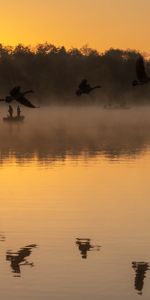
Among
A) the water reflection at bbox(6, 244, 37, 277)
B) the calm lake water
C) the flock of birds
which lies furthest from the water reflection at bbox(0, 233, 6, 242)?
the flock of birds

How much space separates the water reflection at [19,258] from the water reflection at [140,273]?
2779 millimetres

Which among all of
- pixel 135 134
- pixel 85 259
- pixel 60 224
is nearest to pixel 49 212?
pixel 60 224

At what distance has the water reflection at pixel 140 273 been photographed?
873 inches

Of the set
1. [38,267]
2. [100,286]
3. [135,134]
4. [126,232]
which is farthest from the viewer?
[135,134]

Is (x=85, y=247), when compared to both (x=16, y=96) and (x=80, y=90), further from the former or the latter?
(x=16, y=96)

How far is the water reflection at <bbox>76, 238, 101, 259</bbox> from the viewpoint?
25631 millimetres

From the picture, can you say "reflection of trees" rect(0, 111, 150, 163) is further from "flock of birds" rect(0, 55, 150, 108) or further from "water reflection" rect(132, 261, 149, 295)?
"water reflection" rect(132, 261, 149, 295)

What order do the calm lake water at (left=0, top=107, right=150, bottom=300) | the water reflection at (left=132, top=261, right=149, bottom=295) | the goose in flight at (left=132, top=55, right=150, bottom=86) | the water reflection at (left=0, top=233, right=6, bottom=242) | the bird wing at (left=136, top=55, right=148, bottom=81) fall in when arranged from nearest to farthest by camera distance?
the water reflection at (left=132, top=261, right=149, bottom=295) → the calm lake water at (left=0, top=107, right=150, bottom=300) → the goose in flight at (left=132, top=55, right=150, bottom=86) → the bird wing at (left=136, top=55, right=148, bottom=81) → the water reflection at (left=0, top=233, right=6, bottom=242)

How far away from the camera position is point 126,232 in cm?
2819

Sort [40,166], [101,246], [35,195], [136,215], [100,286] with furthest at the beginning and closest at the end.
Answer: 1. [40,166]
2. [35,195]
3. [136,215]
4. [101,246]
5. [100,286]

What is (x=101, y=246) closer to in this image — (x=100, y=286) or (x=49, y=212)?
(x=100, y=286)

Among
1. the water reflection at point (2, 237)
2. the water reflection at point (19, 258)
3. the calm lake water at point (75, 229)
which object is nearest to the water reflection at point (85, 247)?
the calm lake water at point (75, 229)

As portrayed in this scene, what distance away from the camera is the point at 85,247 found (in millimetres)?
26219

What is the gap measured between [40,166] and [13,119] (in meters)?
61.5
